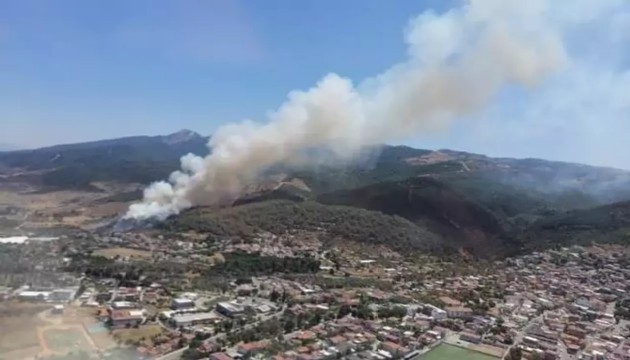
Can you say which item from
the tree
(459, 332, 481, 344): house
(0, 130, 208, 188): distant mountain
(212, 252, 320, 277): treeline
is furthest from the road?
(0, 130, 208, 188): distant mountain

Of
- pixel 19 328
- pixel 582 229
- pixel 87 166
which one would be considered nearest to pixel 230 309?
pixel 19 328

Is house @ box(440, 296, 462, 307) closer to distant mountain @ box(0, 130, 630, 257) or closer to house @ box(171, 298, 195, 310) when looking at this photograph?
house @ box(171, 298, 195, 310)

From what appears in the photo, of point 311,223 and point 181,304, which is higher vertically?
point 311,223

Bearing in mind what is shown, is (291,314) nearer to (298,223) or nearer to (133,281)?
(133,281)

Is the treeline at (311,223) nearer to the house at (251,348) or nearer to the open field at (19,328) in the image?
the open field at (19,328)

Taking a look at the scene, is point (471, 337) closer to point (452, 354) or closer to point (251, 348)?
point (452, 354)

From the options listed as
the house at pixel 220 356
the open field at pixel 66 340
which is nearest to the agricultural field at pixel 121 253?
the open field at pixel 66 340
